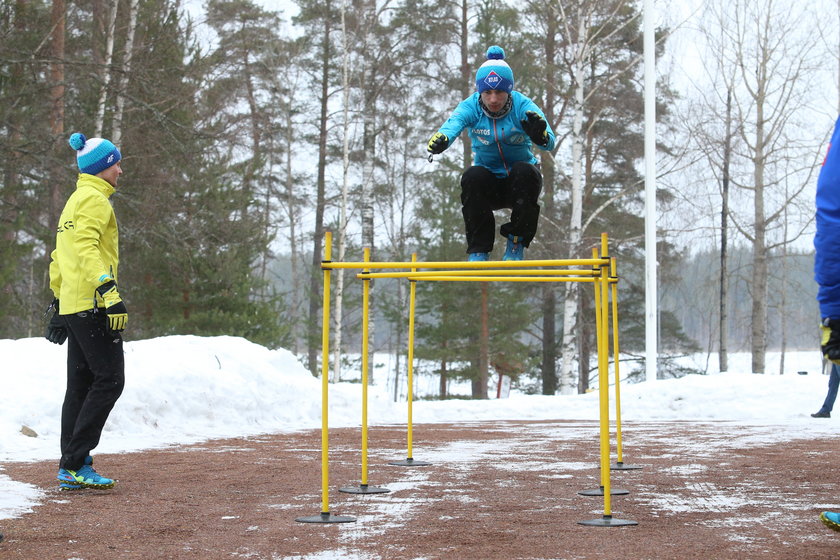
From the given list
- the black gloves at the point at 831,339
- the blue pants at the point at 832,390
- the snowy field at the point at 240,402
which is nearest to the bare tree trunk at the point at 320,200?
Result: the snowy field at the point at 240,402

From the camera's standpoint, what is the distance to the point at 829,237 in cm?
325

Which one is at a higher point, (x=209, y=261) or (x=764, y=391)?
(x=209, y=261)

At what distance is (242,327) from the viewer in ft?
67.7

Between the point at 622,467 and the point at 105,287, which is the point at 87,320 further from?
the point at 622,467

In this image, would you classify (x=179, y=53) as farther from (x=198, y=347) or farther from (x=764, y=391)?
(x=764, y=391)

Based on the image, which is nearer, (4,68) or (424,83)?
(4,68)

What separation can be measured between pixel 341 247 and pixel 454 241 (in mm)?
3195

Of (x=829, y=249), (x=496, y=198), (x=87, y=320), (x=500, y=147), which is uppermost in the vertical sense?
(x=500, y=147)

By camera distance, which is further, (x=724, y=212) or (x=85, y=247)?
(x=724, y=212)

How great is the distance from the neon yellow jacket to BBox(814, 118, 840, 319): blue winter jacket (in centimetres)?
402

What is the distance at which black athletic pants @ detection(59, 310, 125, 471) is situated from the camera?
5.68 m

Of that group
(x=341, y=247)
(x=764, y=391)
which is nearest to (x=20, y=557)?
(x=764, y=391)

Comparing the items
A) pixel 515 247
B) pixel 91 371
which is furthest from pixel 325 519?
pixel 515 247

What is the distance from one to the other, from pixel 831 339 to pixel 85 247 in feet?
13.9
